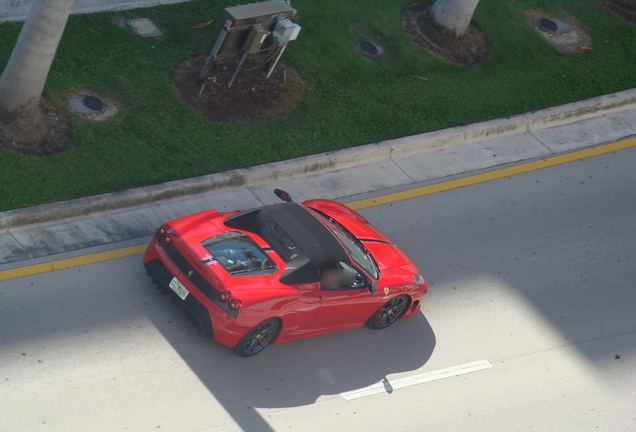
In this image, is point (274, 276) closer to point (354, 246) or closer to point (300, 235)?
point (300, 235)

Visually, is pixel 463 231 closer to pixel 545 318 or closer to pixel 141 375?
pixel 545 318

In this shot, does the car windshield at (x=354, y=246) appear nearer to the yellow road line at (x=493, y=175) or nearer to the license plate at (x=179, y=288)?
the yellow road line at (x=493, y=175)

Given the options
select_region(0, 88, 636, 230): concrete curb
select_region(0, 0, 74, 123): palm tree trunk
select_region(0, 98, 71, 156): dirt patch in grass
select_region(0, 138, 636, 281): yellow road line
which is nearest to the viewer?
select_region(0, 138, 636, 281): yellow road line

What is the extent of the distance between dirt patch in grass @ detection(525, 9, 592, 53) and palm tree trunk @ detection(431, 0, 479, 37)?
6.00 ft

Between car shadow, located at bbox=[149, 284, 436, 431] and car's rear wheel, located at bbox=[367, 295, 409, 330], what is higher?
car's rear wheel, located at bbox=[367, 295, 409, 330]

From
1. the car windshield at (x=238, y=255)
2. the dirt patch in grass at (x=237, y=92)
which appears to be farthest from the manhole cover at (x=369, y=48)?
the car windshield at (x=238, y=255)

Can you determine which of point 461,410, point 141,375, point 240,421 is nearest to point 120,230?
point 141,375

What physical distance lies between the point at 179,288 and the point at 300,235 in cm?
140

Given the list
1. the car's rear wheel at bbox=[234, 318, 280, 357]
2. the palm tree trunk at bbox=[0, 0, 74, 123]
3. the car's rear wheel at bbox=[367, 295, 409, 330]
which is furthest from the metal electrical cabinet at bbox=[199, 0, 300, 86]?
the car's rear wheel at bbox=[234, 318, 280, 357]

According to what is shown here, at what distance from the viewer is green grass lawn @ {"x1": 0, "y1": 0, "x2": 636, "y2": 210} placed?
10.1m

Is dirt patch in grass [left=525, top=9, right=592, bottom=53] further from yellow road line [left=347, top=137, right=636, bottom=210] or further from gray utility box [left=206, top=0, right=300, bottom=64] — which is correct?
gray utility box [left=206, top=0, right=300, bottom=64]

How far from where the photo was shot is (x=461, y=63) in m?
13.7

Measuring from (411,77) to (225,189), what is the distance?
418cm

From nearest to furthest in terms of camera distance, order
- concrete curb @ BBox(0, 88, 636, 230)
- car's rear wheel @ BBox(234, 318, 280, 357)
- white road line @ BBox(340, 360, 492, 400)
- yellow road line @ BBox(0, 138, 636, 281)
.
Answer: car's rear wheel @ BBox(234, 318, 280, 357)
white road line @ BBox(340, 360, 492, 400)
yellow road line @ BBox(0, 138, 636, 281)
concrete curb @ BBox(0, 88, 636, 230)
